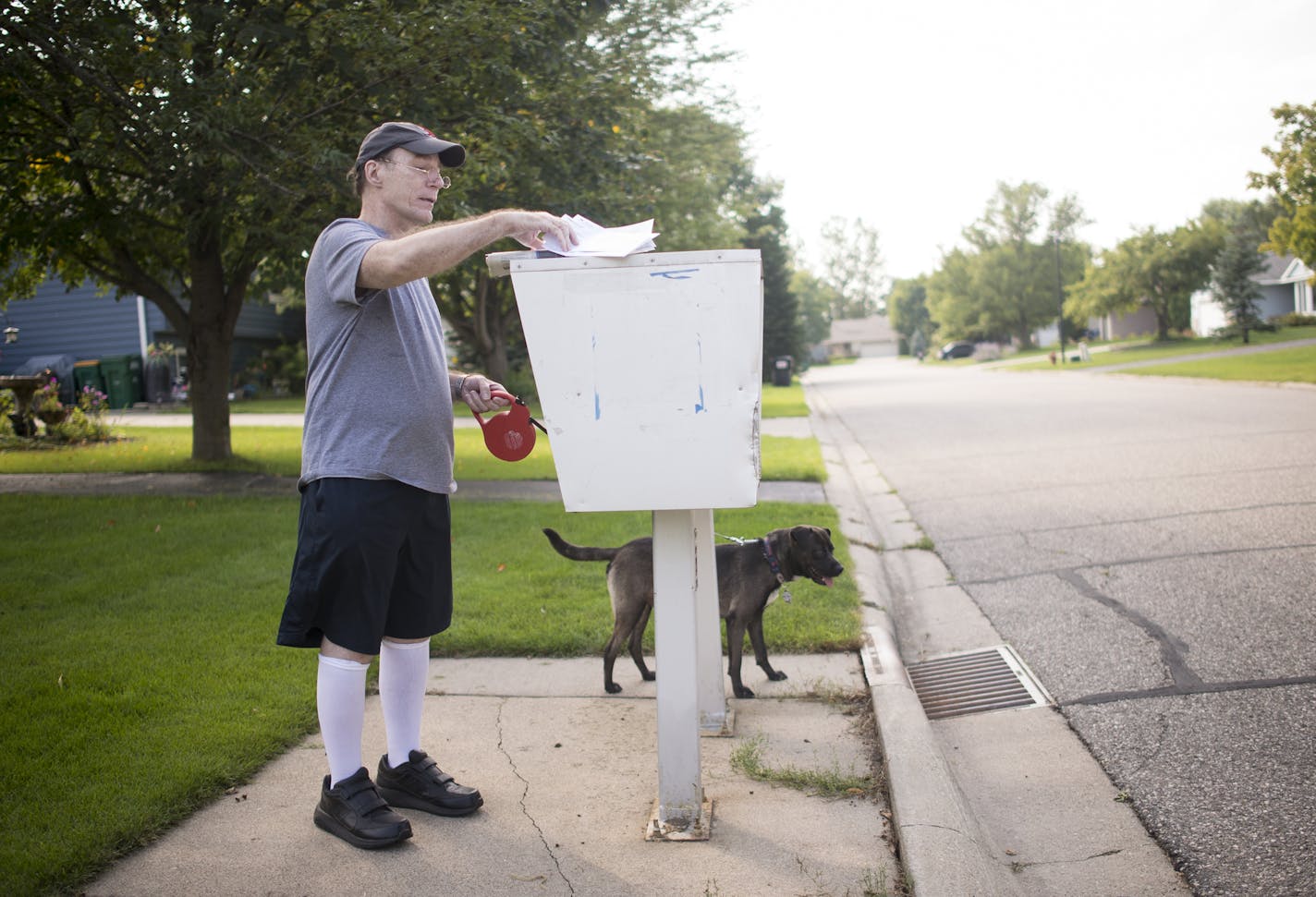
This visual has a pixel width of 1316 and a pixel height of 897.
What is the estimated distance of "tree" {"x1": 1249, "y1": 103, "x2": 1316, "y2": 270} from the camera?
26828mm

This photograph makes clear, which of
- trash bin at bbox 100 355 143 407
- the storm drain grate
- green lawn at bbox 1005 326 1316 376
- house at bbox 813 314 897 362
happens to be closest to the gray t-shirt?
the storm drain grate

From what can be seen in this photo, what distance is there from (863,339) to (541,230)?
459ft

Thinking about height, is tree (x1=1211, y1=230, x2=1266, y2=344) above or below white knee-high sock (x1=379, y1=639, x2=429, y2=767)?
above

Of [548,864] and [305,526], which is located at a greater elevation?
[305,526]

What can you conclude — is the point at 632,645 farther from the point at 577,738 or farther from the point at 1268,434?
the point at 1268,434

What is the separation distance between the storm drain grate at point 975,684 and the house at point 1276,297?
5943 cm

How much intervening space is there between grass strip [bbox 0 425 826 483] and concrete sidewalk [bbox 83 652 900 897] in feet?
23.9

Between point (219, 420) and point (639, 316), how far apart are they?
420 inches

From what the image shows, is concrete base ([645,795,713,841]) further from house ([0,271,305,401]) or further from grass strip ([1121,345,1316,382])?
house ([0,271,305,401])

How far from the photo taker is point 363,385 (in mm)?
3111

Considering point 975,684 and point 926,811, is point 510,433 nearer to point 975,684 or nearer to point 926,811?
point 926,811

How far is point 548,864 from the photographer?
3.03 meters

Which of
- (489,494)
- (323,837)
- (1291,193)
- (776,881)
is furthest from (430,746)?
(1291,193)

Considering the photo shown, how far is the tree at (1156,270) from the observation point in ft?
175
